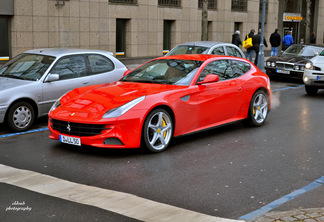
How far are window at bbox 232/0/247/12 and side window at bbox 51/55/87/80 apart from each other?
79.1ft

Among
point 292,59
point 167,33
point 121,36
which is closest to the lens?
point 292,59

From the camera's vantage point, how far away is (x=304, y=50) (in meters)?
19.9

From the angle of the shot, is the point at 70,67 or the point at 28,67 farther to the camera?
the point at 70,67

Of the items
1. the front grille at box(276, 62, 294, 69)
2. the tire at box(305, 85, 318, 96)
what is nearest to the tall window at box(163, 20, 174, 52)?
the front grille at box(276, 62, 294, 69)

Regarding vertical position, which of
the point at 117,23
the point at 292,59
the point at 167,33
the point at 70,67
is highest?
the point at 117,23

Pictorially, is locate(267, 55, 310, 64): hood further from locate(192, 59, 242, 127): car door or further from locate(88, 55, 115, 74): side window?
locate(192, 59, 242, 127): car door

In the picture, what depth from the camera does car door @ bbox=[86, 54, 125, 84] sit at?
1088 centimetres

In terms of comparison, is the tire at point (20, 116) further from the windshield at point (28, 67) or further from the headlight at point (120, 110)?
the headlight at point (120, 110)

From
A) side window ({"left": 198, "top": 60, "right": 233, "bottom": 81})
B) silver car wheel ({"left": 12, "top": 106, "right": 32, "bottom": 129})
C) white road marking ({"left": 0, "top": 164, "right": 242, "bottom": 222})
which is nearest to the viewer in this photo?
white road marking ({"left": 0, "top": 164, "right": 242, "bottom": 222})

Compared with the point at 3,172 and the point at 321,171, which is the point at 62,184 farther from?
the point at 321,171

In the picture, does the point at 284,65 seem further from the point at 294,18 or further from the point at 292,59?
the point at 294,18

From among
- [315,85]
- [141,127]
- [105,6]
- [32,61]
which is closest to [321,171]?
[141,127]

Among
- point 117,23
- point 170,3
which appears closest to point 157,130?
point 117,23

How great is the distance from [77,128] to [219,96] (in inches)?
105
